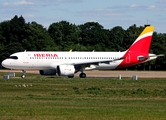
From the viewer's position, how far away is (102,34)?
142125mm

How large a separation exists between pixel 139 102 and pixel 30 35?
10858 cm

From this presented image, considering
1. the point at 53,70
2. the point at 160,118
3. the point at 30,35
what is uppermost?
the point at 30,35

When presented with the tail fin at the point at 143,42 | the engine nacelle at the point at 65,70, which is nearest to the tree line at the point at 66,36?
the tail fin at the point at 143,42

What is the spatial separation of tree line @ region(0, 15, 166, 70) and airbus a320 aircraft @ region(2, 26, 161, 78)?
5215cm

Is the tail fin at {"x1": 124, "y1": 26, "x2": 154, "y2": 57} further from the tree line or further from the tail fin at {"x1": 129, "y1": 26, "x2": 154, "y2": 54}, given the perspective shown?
the tree line

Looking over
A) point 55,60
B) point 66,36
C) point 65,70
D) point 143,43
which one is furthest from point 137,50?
point 66,36

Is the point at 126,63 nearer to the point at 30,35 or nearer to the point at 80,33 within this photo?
the point at 30,35

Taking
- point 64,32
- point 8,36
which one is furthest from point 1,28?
point 64,32

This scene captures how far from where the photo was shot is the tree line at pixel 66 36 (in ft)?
373

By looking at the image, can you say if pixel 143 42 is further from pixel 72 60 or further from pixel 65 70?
pixel 65 70

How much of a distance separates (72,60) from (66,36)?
8806 centimetres

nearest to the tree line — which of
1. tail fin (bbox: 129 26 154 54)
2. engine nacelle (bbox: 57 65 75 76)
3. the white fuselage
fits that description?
tail fin (bbox: 129 26 154 54)

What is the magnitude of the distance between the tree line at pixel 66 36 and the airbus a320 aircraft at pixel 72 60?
171ft

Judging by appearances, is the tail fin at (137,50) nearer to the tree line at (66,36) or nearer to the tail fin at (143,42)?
Result: the tail fin at (143,42)
